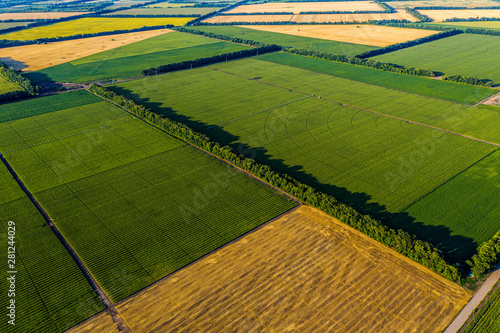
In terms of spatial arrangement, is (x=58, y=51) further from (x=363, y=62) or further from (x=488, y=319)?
(x=488, y=319)

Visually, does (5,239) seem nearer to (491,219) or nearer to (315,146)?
(315,146)

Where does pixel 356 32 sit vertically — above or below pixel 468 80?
above

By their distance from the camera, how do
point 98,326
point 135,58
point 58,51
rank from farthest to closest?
point 58,51 → point 135,58 → point 98,326

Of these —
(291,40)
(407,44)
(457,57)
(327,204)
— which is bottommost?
(327,204)

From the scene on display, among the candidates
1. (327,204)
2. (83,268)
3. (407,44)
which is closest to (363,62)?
(407,44)

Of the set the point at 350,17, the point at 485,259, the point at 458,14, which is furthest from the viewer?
the point at 458,14

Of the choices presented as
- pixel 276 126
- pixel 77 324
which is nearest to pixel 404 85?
pixel 276 126
